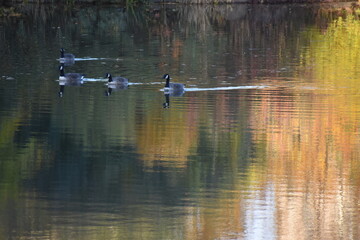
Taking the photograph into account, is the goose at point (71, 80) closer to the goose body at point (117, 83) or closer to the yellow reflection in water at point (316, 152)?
the goose body at point (117, 83)

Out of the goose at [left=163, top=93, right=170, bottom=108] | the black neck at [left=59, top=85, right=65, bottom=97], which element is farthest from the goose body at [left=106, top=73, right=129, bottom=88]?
the goose at [left=163, top=93, right=170, bottom=108]

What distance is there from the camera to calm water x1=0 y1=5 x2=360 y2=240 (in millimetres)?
13867

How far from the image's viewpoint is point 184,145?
65.4ft

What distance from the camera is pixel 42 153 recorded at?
62.3ft

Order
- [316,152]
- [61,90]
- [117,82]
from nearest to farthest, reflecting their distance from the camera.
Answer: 1. [316,152]
2. [61,90]
3. [117,82]

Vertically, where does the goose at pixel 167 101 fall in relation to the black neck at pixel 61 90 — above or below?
above

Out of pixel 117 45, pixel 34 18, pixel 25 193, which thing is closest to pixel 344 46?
pixel 117 45

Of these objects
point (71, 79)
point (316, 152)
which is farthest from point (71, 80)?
point (316, 152)

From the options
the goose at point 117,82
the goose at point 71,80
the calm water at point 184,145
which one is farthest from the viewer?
the goose at point 71,80

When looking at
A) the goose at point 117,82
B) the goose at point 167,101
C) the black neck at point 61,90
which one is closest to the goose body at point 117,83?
the goose at point 117,82

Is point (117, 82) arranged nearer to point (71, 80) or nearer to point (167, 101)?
point (71, 80)

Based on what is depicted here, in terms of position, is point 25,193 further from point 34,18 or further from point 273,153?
point 34,18

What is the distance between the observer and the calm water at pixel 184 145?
13.9 m

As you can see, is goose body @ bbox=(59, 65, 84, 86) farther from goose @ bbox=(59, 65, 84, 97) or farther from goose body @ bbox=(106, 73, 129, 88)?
goose body @ bbox=(106, 73, 129, 88)
